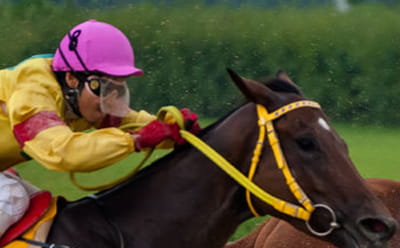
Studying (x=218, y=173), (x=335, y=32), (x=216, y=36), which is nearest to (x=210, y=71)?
(x=216, y=36)

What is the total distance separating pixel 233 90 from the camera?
32.6 ft

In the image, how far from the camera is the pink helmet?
2902mm

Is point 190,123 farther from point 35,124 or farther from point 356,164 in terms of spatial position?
point 356,164

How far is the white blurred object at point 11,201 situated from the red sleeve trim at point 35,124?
0.24 meters

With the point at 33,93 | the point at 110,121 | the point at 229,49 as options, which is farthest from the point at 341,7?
the point at 33,93

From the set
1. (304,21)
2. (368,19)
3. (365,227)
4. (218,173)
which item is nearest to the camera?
(365,227)

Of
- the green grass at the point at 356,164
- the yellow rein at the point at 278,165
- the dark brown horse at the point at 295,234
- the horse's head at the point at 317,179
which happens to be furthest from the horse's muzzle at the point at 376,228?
the green grass at the point at 356,164

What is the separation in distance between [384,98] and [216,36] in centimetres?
264

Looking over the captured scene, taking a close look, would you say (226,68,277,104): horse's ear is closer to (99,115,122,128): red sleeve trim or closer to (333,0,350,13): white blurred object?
(99,115,122,128): red sleeve trim

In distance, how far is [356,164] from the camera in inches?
365

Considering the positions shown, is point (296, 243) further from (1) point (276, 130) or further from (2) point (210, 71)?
(2) point (210, 71)

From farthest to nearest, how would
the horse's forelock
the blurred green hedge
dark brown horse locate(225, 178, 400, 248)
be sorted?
the blurred green hedge, dark brown horse locate(225, 178, 400, 248), the horse's forelock

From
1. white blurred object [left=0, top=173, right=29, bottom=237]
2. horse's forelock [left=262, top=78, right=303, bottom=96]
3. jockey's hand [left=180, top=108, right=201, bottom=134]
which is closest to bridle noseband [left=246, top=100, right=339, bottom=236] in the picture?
horse's forelock [left=262, top=78, right=303, bottom=96]

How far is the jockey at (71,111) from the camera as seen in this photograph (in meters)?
2.67
